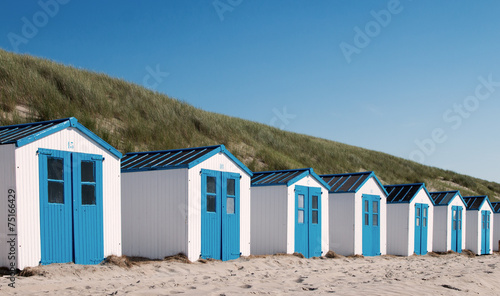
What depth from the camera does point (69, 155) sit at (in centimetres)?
1192

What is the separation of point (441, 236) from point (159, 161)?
17.2 m

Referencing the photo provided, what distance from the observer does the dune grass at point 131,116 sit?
25.9m

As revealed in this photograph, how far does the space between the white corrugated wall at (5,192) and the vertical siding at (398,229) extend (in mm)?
17419

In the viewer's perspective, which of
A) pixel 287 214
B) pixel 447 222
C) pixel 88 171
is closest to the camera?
pixel 88 171

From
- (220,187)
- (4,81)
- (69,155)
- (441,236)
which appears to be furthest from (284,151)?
(69,155)

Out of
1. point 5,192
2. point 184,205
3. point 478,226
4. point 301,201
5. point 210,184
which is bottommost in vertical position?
point 478,226

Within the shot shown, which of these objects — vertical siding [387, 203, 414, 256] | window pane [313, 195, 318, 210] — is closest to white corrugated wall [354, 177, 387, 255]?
vertical siding [387, 203, 414, 256]

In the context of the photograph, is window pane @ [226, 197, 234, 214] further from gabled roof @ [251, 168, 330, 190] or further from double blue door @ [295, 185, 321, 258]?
double blue door @ [295, 185, 321, 258]

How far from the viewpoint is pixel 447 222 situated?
87.7 ft

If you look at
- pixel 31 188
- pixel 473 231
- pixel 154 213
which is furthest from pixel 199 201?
pixel 473 231

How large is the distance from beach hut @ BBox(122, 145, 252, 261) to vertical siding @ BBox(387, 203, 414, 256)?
1033 centimetres

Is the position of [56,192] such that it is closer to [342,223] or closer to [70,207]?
[70,207]

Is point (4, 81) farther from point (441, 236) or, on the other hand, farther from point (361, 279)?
point (441, 236)

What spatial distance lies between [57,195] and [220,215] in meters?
5.02
